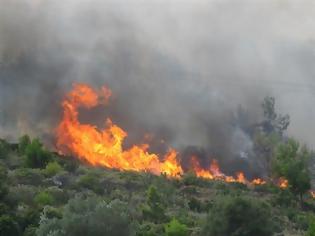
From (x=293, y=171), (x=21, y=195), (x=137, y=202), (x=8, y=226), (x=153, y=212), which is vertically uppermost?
(x=293, y=171)

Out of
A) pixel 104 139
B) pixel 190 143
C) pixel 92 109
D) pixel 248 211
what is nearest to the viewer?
pixel 248 211

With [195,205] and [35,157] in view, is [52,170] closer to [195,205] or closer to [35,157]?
[35,157]

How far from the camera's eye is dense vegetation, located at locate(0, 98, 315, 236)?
37125mm

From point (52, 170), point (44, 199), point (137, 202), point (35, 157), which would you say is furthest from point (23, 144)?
point (44, 199)

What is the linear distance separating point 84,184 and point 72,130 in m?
46.3

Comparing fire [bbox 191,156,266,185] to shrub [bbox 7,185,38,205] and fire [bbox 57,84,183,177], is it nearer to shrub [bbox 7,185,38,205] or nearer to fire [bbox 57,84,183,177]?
fire [bbox 57,84,183,177]

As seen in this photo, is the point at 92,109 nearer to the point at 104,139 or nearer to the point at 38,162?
the point at 104,139

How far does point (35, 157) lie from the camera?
83750 mm

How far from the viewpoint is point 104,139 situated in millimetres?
112375

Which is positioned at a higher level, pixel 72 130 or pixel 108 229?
pixel 72 130

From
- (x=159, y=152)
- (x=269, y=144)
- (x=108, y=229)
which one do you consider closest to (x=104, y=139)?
(x=159, y=152)

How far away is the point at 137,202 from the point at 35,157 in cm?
2675

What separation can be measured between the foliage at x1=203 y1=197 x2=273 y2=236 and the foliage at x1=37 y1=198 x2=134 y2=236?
7497 millimetres

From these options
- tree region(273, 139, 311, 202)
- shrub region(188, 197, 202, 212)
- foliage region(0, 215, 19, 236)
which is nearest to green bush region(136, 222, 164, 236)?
foliage region(0, 215, 19, 236)
